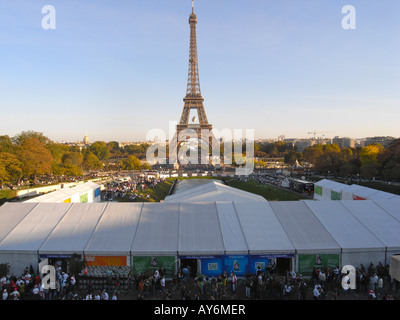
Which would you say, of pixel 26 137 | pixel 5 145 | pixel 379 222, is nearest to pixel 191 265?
pixel 379 222

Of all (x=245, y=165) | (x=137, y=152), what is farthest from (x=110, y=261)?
(x=137, y=152)

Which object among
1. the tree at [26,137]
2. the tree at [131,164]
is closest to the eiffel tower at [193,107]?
the tree at [131,164]

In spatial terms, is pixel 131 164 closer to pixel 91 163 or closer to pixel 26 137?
pixel 91 163

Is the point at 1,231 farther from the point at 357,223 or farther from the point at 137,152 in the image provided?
the point at 137,152

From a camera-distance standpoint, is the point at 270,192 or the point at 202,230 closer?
the point at 202,230

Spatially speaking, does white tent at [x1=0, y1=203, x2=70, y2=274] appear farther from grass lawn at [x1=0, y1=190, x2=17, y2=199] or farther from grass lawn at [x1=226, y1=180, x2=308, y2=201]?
grass lawn at [x1=226, y1=180, x2=308, y2=201]

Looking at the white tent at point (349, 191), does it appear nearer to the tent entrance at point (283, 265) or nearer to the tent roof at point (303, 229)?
the tent roof at point (303, 229)

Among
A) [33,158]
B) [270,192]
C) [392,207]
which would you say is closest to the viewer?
[392,207]
